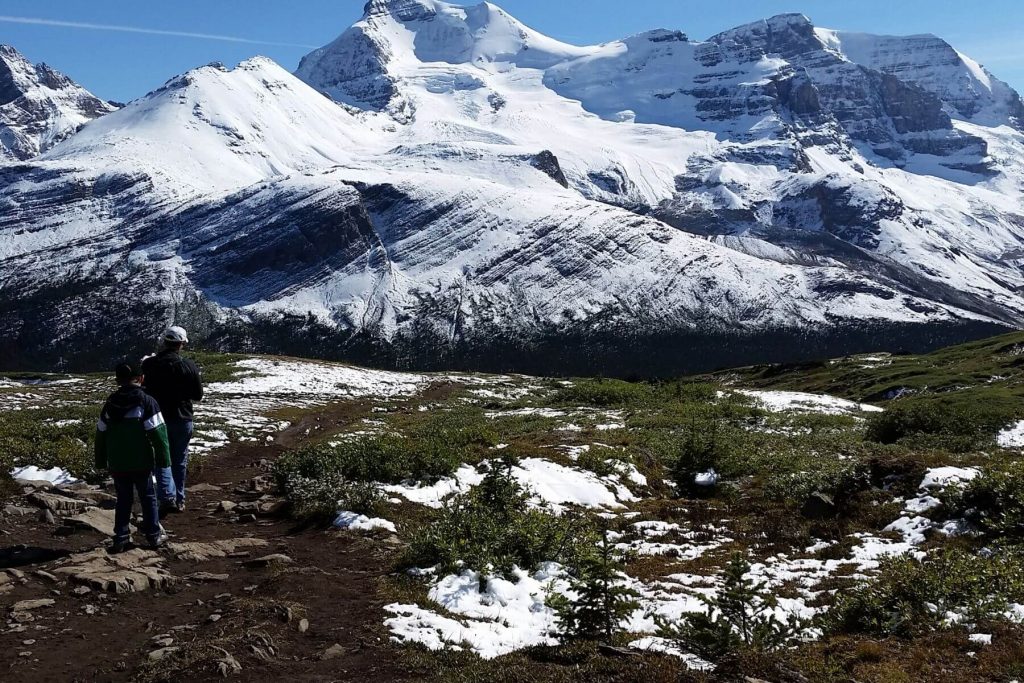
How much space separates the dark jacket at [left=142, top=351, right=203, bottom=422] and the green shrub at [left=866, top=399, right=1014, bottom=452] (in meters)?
25.9

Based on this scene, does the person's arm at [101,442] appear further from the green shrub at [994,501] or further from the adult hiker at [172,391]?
the green shrub at [994,501]

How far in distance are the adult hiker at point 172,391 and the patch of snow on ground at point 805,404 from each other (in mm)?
40635

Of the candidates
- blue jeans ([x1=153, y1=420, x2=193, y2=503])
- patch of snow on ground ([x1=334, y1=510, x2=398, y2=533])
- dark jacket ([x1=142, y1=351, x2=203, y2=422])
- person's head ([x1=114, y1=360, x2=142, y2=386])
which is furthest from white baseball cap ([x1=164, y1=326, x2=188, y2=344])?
patch of snow on ground ([x1=334, y1=510, x2=398, y2=533])

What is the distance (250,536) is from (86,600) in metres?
4.52

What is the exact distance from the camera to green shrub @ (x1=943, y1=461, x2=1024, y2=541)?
14766 mm

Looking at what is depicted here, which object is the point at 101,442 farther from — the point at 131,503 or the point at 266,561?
the point at 266,561

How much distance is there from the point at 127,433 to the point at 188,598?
138 inches

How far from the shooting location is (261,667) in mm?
10172

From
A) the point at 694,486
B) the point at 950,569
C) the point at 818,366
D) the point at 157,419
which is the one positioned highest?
the point at 157,419

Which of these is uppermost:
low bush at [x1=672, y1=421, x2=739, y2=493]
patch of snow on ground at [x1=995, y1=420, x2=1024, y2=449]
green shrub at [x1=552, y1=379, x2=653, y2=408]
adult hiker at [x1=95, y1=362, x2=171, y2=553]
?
adult hiker at [x1=95, y1=362, x2=171, y2=553]

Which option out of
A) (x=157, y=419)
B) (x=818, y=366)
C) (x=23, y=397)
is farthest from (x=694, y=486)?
(x=818, y=366)

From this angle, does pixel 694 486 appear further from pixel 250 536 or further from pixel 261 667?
pixel 261 667

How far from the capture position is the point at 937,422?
32.6 meters

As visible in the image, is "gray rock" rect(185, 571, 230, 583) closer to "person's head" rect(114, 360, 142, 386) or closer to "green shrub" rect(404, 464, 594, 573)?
"green shrub" rect(404, 464, 594, 573)
